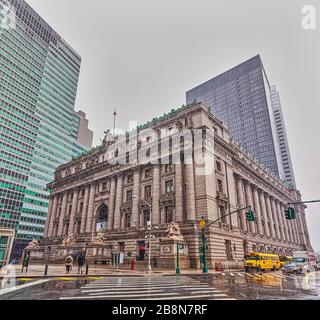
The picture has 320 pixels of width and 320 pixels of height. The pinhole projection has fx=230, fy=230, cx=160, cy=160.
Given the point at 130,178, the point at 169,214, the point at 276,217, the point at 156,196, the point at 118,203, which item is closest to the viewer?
the point at 169,214

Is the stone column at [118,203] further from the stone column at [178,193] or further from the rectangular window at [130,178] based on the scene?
the stone column at [178,193]

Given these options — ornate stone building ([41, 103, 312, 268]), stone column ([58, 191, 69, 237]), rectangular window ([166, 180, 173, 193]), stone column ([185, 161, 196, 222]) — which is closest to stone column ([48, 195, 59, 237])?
ornate stone building ([41, 103, 312, 268])

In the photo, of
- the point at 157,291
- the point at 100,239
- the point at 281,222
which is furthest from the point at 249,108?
the point at 157,291

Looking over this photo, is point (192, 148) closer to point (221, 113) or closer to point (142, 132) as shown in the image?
point (142, 132)

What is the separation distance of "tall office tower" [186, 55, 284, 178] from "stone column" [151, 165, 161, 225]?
91.0 meters

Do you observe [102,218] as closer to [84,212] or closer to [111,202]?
[111,202]

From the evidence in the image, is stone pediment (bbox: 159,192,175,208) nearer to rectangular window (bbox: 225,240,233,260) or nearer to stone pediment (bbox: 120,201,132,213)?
stone pediment (bbox: 120,201,132,213)

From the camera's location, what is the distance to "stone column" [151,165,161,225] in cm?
3822

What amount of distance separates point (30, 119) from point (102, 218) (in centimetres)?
6776

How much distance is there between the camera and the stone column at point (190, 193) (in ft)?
113

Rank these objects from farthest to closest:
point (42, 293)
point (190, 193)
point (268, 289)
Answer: point (190, 193)
point (268, 289)
point (42, 293)

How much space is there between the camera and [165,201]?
38500 millimetres

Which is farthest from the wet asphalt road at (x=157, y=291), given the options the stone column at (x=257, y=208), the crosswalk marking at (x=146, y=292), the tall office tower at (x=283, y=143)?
the tall office tower at (x=283, y=143)
